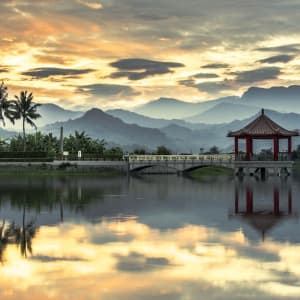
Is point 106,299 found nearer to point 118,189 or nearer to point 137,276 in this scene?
point 137,276

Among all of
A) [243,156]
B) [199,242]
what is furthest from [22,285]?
[243,156]

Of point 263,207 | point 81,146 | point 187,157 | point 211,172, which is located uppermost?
point 81,146

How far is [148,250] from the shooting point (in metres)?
31.0

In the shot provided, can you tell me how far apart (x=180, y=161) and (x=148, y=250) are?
82604mm

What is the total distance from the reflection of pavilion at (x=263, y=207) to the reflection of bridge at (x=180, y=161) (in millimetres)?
34855

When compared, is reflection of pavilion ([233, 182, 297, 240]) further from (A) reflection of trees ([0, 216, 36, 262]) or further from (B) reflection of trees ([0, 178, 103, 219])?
(B) reflection of trees ([0, 178, 103, 219])

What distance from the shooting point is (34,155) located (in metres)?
116

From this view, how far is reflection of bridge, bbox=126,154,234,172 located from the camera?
11044cm

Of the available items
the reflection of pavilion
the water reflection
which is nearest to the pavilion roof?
the reflection of pavilion

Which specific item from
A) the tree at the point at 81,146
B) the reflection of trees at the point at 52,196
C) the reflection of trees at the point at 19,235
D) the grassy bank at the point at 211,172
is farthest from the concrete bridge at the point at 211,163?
the reflection of trees at the point at 19,235

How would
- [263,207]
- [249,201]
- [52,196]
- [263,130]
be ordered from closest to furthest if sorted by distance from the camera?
1. [263,207]
2. [249,201]
3. [52,196]
4. [263,130]

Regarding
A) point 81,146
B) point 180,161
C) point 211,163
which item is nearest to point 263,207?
point 211,163

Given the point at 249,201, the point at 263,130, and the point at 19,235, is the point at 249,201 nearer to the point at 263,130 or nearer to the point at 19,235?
the point at 19,235

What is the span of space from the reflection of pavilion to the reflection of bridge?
3485cm
